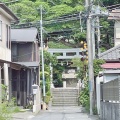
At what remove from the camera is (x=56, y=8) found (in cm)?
4669

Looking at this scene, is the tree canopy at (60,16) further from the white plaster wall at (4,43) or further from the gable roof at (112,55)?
the gable roof at (112,55)

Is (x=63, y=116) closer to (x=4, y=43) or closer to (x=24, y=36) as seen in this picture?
(x=4, y=43)

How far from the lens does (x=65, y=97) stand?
42.8 meters

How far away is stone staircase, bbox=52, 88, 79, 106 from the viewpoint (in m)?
41.5

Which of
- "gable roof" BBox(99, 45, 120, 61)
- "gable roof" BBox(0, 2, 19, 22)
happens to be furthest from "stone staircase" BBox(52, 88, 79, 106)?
"gable roof" BBox(99, 45, 120, 61)

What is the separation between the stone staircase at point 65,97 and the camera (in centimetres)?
4153

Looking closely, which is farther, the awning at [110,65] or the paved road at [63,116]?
the awning at [110,65]

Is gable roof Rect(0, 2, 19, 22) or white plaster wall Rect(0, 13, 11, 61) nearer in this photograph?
gable roof Rect(0, 2, 19, 22)

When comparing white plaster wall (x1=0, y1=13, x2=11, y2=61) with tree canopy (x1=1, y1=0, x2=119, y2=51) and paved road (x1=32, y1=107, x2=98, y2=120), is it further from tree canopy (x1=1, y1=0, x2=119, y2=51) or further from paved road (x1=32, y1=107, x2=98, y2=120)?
tree canopy (x1=1, y1=0, x2=119, y2=51)

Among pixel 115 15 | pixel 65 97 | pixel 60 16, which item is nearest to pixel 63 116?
pixel 115 15

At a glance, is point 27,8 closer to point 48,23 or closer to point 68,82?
point 48,23

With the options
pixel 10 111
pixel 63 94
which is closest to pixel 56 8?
pixel 63 94

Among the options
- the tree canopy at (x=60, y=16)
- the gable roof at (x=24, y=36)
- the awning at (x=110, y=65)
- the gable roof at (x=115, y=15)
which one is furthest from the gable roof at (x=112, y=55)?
the tree canopy at (x=60, y=16)

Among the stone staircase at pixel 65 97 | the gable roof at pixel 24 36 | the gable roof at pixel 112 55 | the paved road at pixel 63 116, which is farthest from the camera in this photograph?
the stone staircase at pixel 65 97
